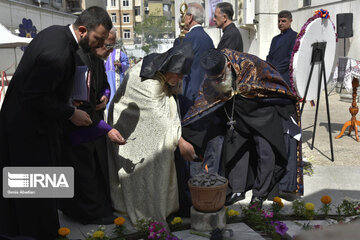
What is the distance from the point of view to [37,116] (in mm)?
2695

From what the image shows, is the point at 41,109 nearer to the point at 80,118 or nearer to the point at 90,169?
the point at 80,118

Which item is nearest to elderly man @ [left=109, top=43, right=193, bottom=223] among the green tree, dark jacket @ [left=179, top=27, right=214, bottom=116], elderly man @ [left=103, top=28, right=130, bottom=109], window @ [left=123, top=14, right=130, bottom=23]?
dark jacket @ [left=179, top=27, right=214, bottom=116]

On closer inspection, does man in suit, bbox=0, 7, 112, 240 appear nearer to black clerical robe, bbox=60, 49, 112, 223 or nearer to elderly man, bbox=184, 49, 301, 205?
black clerical robe, bbox=60, 49, 112, 223

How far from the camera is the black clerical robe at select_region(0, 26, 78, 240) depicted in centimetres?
255

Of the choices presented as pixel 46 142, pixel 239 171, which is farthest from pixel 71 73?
pixel 239 171

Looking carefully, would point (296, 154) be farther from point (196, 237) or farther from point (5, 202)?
point (5, 202)

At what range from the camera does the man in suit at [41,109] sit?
8.38ft

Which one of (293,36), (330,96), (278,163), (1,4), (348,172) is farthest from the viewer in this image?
(1,4)

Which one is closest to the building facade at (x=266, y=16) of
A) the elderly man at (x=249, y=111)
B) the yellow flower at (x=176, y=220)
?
the elderly man at (x=249, y=111)

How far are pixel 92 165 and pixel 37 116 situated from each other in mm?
834

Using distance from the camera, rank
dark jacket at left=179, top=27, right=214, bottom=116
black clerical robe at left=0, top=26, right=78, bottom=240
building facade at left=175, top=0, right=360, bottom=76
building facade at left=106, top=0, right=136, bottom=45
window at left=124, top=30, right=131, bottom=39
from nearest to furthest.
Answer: black clerical robe at left=0, top=26, right=78, bottom=240, dark jacket at left=179, top=27, right=214, bottom=116, building facade at left=175, top=0, right=360, bottom=76, building facade at left=106, top=0, right=136, bottom=45, window at left=124, top=30, right=131, bottom=39

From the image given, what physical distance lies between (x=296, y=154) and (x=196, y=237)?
4.59ft

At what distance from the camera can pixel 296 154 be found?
12.4 ft

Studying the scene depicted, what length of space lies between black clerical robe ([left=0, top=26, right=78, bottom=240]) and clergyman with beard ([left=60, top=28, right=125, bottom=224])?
0.39 meters
